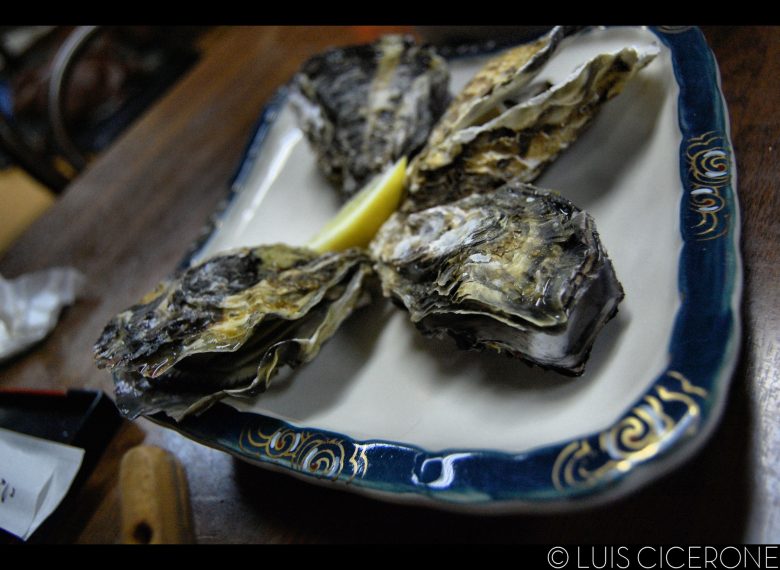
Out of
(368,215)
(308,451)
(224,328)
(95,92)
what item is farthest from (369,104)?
(95,92)

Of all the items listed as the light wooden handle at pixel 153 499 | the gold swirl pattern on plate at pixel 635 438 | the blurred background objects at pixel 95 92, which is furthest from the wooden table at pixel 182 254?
the blurred background objects at pixel 95 92

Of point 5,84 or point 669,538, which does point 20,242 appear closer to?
point 669,538

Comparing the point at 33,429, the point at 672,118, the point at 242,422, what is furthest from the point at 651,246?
the point at 33,429

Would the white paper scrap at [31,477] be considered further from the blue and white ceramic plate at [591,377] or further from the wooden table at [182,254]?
the blue and white ceramic plate at [591,377]

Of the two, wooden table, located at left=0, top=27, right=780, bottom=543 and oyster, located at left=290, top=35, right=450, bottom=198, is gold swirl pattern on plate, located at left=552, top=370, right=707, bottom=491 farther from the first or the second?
oyster, located at left=290, top=35, right=450, bottom=198

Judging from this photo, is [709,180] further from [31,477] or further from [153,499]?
[31,477]
